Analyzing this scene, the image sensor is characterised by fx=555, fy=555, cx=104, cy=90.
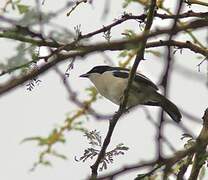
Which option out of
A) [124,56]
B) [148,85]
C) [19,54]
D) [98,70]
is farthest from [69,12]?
[98,70]

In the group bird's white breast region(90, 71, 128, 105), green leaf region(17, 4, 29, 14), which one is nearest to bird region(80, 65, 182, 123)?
bird's white breast region(90, 71, 128, 105)

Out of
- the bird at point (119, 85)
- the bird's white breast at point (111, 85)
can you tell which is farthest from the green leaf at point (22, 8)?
the bird's white breast at point (111, 85)

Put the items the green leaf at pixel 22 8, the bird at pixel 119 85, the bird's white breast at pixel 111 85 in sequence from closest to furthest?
the green leaf at pixel 22 8
the bird at pixel 119 85
the bird's white breast at pixel 111 85

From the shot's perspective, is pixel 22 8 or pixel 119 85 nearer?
pixel 22 8

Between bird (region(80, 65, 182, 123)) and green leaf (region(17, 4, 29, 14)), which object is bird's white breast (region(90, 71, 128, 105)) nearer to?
bird (region(80, 65, 182, 123))

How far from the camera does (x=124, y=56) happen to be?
2.84 meters

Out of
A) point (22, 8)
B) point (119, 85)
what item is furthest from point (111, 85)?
point (22, 8)

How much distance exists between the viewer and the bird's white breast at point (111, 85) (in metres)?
3.51

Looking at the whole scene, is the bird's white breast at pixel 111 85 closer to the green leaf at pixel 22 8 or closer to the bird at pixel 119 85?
the bird at pixel 119 85

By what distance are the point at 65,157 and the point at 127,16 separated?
25.2 inches

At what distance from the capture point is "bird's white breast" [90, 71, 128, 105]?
351cm

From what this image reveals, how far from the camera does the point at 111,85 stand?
12.1ft

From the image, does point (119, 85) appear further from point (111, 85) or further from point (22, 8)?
point (22, 8)

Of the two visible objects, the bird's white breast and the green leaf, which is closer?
the green leaf
